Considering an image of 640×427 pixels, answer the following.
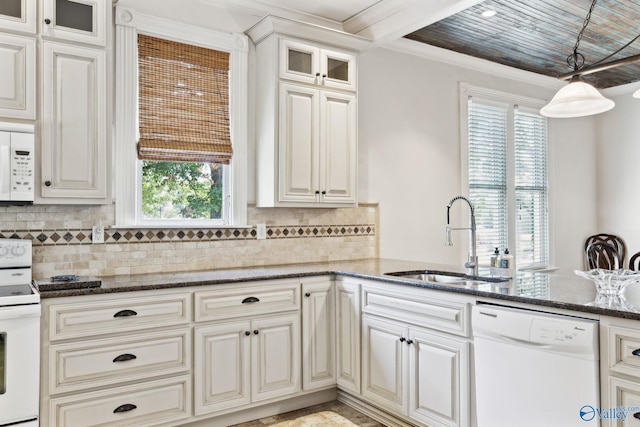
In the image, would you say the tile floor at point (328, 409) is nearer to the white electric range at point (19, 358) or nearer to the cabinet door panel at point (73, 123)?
the white electric range at point (19, 358)

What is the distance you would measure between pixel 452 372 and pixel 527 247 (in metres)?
3.24

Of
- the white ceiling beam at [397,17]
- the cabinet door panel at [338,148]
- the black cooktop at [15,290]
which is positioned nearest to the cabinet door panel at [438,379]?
the cabinet door panel at [338,148]

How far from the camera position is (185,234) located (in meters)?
3.34

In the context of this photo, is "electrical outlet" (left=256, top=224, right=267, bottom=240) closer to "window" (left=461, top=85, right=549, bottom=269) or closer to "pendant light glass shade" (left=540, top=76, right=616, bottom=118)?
"pendant light glass shade" (left=540, top=76, right=616, bottom=118)

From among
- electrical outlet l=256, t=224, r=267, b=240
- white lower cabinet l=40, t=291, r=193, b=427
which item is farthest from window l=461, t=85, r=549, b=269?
white lower cabinet l=40, t=291, r=193, b=427

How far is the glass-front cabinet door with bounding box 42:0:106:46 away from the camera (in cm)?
263

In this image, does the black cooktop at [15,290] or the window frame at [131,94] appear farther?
the window frame at [131,94]

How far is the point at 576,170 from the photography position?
580 cm

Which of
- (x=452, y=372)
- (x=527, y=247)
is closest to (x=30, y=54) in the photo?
(x=452, y=372)

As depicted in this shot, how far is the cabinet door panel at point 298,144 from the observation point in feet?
11.4

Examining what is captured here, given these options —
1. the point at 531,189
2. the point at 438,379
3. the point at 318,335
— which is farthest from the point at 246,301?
the point at 531,189

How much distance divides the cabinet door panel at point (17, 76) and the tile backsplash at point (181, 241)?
1.84 ft

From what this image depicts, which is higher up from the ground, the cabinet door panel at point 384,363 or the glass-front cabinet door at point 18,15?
the glass-front cabinet door at point 18,15

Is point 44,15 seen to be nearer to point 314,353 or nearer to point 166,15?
point 166,15
